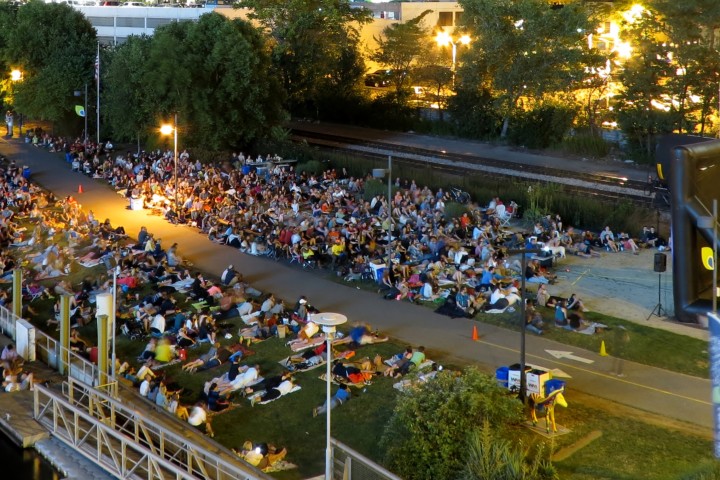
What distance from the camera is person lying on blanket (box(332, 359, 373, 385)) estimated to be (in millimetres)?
19031

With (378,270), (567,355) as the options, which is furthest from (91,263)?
(567,355)

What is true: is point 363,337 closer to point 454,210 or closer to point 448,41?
point 454,210

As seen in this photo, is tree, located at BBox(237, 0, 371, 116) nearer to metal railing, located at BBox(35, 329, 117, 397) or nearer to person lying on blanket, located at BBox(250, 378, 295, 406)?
metal railing, located at BBox(35, 329, 117, 397)

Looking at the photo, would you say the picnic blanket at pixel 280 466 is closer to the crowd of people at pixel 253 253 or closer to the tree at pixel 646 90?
the crowd of people at pixel 253 253

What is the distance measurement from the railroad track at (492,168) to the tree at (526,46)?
5415 mm

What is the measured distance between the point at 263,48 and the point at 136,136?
7.73 metres

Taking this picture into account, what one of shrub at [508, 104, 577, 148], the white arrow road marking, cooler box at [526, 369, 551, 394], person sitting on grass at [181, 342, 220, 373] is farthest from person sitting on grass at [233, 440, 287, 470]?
shrub at [508, 104, 577, 148]

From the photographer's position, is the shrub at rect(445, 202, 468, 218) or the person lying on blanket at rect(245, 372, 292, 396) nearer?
the person lying on blanket at rect(245, 372, 292, 396)

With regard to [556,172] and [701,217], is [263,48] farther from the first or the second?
[701,217]

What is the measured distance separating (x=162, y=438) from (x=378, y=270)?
11252 mm

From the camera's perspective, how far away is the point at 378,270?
26156 mm

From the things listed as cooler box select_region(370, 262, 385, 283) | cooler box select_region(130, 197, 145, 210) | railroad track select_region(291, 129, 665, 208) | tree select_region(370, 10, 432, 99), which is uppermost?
tree select_region(370, 10, 432, 99)

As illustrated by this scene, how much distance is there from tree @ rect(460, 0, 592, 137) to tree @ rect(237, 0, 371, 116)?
34.0 ft

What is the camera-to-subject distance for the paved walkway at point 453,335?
18531 millimetres
